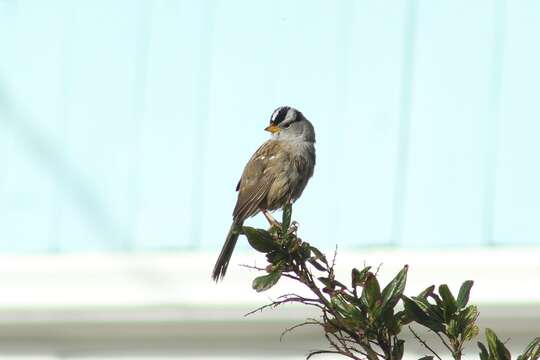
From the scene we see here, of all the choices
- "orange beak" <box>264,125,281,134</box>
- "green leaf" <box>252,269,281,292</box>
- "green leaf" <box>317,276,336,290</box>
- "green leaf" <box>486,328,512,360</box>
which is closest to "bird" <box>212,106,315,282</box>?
"orange beak" <box>264,125,281,134</box>

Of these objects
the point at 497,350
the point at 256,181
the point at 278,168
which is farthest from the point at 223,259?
the point at 497,350

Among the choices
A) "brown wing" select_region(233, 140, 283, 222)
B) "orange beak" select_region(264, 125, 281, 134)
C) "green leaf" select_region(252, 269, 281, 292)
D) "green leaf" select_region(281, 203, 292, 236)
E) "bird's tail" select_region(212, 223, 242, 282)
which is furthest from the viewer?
"orange beak" select_region(264, 125, 281, 134)

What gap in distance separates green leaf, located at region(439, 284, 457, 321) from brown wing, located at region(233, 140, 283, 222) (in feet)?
7.54

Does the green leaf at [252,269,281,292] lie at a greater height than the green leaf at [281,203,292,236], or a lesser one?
lesser

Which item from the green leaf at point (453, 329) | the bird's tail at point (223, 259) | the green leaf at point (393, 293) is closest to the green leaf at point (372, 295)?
the green leaf at point (393, 293)

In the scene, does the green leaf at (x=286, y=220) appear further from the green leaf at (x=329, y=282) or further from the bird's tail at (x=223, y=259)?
the bird's tail at (x=223, y=259)

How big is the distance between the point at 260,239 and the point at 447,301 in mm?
403

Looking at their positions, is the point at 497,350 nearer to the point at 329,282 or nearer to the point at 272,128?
the point at 329,282

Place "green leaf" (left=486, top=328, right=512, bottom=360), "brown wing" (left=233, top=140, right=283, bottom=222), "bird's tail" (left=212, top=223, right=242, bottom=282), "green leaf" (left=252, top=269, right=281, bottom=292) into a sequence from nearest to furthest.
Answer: "green leaf" (left=486, top=328, right=512, bottom=360), "green leaf" (left=252, top=269, right=281, bottom=292), "bird's tail" (left=212, top=223, right=242, bottom=282), "brown wing" (left=233, top=140, right=283, bottom=222)

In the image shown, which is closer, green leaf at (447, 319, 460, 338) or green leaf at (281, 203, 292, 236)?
green leaf at (447, 319, 460, 338)

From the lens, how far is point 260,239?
2.21 metres

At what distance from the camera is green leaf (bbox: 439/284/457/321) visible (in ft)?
6.54

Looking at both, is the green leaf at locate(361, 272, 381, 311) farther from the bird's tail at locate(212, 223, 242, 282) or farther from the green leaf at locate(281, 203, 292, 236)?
the bird's tail at locate(212, 223, 242, 282)

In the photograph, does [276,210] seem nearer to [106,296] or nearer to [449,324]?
[106,296]
